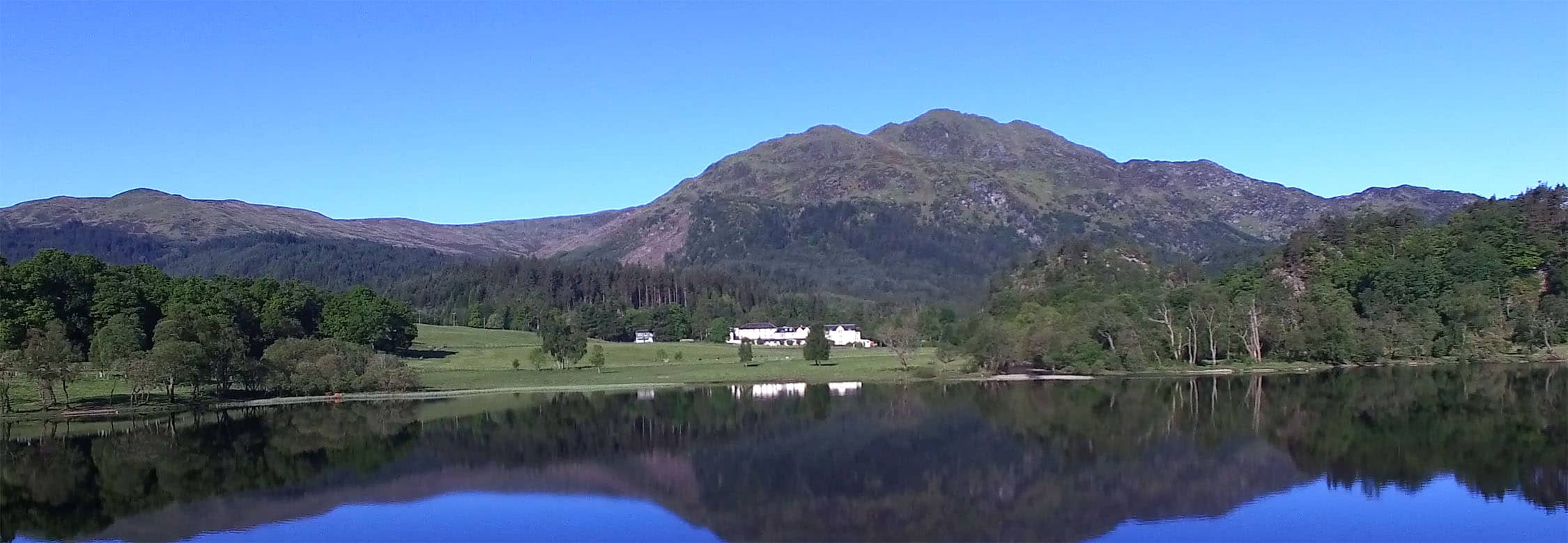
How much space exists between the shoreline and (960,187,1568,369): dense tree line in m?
2.21

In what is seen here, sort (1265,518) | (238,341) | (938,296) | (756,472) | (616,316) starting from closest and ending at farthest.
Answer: (1265,518), (756,472), (238,341), (616,316), (938,296)

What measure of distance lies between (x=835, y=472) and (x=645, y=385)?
155 ft

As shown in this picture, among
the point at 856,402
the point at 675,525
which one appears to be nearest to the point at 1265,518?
the point at 675,525

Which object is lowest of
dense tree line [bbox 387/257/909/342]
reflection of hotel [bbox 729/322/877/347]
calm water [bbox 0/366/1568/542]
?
calm water [bbox 0/366/1568/542]

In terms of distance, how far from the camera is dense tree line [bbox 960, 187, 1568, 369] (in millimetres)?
92875

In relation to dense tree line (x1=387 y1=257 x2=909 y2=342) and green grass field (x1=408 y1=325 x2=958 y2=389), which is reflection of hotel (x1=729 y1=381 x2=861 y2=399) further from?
dense tree line (x1=387 y1=257 x2=909 y2=342)

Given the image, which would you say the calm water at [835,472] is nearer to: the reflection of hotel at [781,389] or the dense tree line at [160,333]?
the dense tree line at [160,333]

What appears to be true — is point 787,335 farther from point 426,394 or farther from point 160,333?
point 160,333

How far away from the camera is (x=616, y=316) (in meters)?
156

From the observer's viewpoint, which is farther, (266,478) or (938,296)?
(938,296)

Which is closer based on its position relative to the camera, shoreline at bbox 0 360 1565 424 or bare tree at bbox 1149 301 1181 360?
shoreline at bbox 0 360 1565 424

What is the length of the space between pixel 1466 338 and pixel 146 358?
101 meters

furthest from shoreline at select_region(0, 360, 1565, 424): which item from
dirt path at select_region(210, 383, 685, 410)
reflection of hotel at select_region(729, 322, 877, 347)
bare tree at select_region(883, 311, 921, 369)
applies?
reflection of hotel at select_region(729, 322, 877, 347)

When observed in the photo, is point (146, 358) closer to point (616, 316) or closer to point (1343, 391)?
point (1343, 391)
